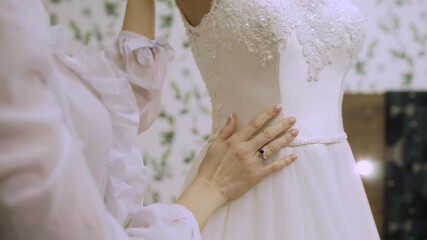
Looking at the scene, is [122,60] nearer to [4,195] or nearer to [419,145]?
[4,195]

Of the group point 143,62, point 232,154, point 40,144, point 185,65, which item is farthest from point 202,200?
point 185,65

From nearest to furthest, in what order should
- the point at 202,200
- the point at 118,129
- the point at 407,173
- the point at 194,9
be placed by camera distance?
1. the point at 118,129
2. the point at 202,200
3. the point at 194,9
4. the point at 407,173

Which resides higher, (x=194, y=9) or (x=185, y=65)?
(x=194, y=9)

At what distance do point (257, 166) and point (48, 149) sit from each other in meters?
0.53

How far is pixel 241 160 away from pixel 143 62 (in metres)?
0.20

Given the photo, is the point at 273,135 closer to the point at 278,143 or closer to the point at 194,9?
the point at 278,143

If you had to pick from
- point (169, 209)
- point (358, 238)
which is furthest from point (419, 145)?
point (169, 209)

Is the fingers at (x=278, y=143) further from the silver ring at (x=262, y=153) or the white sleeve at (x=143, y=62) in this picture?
the white sleeve at (x=143, y=62)

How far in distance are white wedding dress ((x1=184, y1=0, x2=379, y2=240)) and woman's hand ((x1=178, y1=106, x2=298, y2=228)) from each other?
19 millimetres

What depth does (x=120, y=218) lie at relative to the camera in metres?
0.54

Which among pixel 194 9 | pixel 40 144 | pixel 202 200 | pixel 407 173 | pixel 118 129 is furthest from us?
pixel 407 173

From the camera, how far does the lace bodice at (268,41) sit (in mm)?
842

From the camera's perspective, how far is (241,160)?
2.67 feet

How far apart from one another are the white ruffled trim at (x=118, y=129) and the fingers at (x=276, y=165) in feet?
0.89
